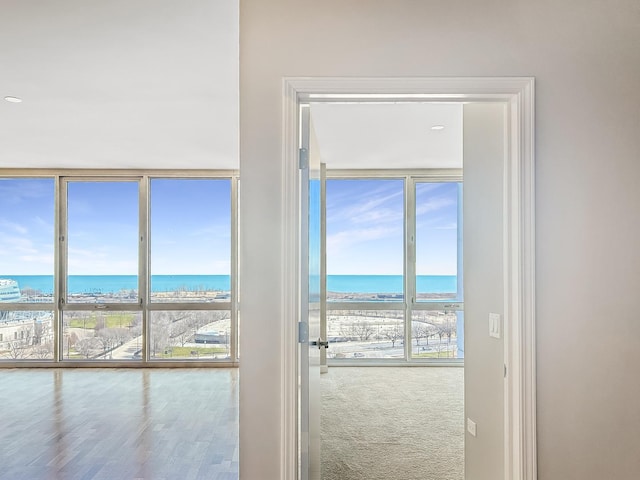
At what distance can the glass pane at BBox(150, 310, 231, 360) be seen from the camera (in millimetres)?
6500

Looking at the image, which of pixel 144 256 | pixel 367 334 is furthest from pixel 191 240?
pixel 367 334

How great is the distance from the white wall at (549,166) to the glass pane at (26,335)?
18.8ft

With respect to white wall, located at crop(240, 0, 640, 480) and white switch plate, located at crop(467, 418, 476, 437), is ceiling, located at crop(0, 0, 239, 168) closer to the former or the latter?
white wall, located at crop(240, 0, 640, 480)

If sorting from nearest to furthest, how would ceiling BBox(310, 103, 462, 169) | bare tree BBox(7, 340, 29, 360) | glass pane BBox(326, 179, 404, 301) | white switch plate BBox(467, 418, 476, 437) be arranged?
white switch plate BBox(467, 418, 476, 437) → ceiling BBox(310, 103, 462, 169) → bare tree BBox(7, 340, 29, 360) → glass pane BBox(326, 179, 404, 301)

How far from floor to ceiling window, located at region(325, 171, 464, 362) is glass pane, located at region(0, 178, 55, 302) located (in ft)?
12.6

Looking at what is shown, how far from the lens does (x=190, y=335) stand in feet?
21.4

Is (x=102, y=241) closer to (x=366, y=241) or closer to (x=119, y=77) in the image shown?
(x=366, y=241)

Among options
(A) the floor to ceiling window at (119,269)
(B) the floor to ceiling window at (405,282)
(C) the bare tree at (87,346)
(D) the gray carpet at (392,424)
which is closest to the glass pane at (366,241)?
(B) the floor to ceiling window at (405,282)

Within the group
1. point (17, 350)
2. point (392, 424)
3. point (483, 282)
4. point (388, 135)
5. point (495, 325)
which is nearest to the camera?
point (495, 325)

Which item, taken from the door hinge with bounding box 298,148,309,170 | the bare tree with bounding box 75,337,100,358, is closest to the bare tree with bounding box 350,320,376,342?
the bare tree with bounding box 75,337,100,358

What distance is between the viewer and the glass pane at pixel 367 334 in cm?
654

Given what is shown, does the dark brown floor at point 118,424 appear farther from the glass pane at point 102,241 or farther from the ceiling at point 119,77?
the ceiling at point 119,77

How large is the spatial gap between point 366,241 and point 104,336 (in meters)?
3.79

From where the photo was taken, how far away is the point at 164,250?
6.59m
